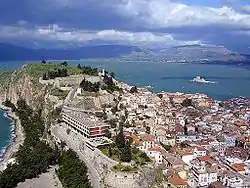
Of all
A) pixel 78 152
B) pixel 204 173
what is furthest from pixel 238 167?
pixel 78 152

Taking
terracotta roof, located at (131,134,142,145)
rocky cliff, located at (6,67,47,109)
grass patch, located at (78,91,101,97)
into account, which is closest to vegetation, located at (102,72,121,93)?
grass patch, located at (78,91,101,97)

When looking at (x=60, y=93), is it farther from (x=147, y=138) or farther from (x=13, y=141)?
Result: (x=147, y=138)

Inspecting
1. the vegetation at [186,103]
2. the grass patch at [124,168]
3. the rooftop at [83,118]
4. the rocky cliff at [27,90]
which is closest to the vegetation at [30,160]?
the rooftop at [83,118]

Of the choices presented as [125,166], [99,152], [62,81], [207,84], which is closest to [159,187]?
[125,166]

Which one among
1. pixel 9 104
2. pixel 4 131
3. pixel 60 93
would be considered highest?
pixel 60 93

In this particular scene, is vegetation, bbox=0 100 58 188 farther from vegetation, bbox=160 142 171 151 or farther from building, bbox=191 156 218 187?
building, bbox=191 156 218 187

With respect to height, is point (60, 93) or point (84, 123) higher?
point (60, 93)
